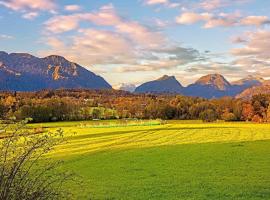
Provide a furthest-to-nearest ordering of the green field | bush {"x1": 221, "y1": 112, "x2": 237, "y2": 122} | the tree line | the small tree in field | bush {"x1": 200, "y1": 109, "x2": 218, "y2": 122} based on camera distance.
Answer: bush {"x1": 200, "y1": 109, "x2": 218, "y2": 122}
bush {"x1": 221, "y1": 112, "x2": 237, "y2": 122}
the tree line
the green field
the small tree in field

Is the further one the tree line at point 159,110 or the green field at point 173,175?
the tree line at point 159,110

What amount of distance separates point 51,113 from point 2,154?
5188 inches

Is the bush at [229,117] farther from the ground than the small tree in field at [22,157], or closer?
closer

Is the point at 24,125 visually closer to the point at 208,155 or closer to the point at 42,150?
the point at 42,150

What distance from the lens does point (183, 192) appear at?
66.8ft

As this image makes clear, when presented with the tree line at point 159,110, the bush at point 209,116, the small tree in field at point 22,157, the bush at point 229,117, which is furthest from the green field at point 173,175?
the bush at point 229,117

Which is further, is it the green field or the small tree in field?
the green field

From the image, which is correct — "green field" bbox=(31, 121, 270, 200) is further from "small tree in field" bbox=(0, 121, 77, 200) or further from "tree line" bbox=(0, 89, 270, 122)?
"tree line" bbox=(0, 89, 270, 122)

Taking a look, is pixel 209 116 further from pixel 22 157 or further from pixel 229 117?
pixel 22 157

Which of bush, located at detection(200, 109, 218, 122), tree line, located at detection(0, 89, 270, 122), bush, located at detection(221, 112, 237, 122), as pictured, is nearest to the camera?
tree line, located at detection(0, 89, 270, 122)

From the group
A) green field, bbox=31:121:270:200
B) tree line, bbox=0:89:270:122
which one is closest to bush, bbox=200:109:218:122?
tree line, bbox=0:89:270:122

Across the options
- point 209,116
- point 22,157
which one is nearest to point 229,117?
point 209,116

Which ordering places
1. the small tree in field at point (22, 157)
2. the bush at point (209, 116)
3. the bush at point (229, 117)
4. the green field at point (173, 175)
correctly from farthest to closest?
1. the bush at point (209, 116)
2. the bush at point (229, 117)
3. the green field at point (173, 175)
4. the small tree in field at point (22, 157)

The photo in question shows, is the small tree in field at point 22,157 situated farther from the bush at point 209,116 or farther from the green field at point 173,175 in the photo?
the bush at point 209,116
